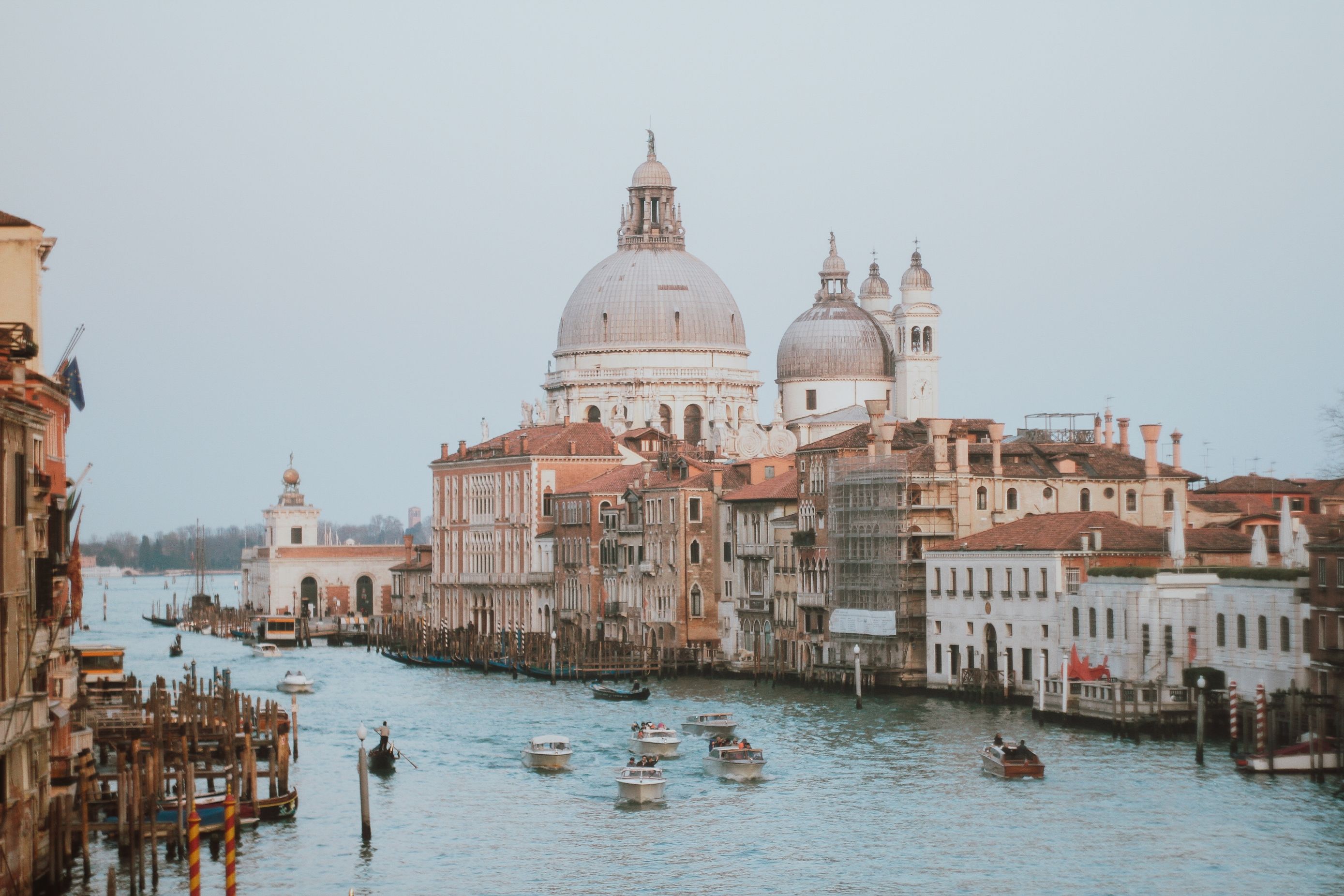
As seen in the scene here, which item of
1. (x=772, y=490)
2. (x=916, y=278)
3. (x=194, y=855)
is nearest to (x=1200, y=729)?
(x=194, y=855)

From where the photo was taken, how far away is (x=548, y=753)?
41.6 m


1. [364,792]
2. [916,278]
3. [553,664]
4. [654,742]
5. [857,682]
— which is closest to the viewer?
[364,792]

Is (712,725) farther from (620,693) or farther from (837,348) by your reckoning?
(837,348)

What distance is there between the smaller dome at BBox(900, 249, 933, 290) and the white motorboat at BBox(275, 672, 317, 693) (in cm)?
3406

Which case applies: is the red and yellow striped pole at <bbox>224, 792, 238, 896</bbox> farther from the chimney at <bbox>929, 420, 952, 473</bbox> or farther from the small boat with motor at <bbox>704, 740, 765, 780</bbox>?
the chimney at <bbox>929, 420, 952, 473</bbox>

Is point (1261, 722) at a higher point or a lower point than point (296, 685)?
higher

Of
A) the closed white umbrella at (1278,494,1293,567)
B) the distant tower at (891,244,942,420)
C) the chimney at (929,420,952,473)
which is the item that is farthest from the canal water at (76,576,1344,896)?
the distant tower at (891,244,942,420)

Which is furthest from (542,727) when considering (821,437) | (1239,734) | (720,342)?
(720,342)

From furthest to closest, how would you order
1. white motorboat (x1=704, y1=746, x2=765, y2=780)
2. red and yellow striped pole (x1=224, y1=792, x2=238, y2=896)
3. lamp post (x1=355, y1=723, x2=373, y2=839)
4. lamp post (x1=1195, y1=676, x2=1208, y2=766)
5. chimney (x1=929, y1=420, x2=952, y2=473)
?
1. chimney (x1=929, y1=420, x2=952, y2=473)
2. white motorboat (x1=704, y1=746, x2=765, y2=780)
3. lamp post (x1=1195, y1=676, x2=1208, y2=766)
4. lamp post (x1=355, y1=723, x2=373, y2=839)
5. red and yellow striped pole (x1=224, y1=792, x2=238, y2=896)

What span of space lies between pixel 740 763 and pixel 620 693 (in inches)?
667

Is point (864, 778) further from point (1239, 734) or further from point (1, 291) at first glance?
point (1, 291)

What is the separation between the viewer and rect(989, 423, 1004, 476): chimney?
55.4 metres

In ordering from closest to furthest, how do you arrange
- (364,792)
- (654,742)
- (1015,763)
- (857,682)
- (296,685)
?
(364,792), (1015,763), (654,742), (857,682), (296,685)

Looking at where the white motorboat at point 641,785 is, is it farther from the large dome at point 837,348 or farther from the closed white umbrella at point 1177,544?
the large dome at point 837,348
